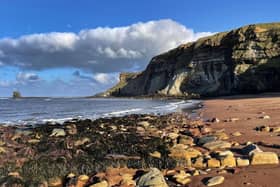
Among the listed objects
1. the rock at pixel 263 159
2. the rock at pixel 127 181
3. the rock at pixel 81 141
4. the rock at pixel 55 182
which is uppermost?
the rock at pixel 263 159

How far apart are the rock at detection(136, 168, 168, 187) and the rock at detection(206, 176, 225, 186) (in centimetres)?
77

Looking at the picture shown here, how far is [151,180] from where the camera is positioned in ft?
20.8

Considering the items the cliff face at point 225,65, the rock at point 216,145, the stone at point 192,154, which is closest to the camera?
the stone at point 192,154

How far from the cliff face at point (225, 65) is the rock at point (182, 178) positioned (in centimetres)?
5546

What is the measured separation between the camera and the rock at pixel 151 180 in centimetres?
619

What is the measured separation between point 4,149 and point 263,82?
181ft

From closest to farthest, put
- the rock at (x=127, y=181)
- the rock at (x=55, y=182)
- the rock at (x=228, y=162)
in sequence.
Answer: the rock at (x=127, y=181)
the rock at (x=55, y=182)
the rock at (x=228, y=162)

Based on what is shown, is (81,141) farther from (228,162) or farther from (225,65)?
(225,65)

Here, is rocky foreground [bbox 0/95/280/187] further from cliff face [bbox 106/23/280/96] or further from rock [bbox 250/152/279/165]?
cliff face [bbox 106/23/280/96]

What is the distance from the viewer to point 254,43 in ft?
203

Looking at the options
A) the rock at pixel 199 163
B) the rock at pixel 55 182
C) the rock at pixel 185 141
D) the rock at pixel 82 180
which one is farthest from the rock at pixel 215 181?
the rock at pixel 185 141

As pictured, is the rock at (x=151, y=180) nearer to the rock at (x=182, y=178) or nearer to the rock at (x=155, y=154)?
the rock at (x=182, y=178)

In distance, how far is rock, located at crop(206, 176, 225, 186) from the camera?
6.26 metres

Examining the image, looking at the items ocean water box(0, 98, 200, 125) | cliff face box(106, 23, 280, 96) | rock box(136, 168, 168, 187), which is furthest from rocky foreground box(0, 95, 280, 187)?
cliff face box(106, 23, 280, 96)
